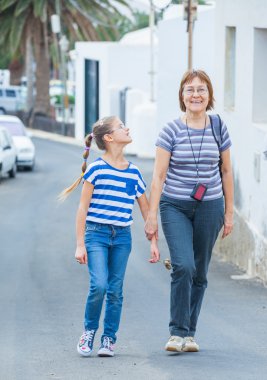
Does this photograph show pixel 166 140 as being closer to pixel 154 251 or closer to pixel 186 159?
pixel 186 159

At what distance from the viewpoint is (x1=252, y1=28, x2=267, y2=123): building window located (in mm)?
13750

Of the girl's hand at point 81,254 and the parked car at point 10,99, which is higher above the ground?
the girl's hand at point 81,254

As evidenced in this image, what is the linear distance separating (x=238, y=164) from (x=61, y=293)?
3832mm

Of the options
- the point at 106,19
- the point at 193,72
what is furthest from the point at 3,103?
the point at 193,72

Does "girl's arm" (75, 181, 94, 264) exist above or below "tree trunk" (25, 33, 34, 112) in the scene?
above

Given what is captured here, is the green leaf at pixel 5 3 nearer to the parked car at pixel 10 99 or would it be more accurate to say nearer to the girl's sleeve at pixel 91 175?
the parked car at pixel 10 99

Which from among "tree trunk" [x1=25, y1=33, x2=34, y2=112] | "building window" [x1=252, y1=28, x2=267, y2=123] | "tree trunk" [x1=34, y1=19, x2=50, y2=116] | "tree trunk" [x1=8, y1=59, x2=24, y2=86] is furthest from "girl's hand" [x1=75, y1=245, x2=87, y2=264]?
"tree trunk" [x1=8, y1=59, x2=24, y2=86]

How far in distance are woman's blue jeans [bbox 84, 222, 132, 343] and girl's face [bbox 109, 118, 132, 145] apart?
0.57 meters

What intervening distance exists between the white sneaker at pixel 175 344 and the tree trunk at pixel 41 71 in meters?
44.9

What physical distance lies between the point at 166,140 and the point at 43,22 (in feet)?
145

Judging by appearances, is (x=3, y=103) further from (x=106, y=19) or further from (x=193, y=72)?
(x=193, y=72)

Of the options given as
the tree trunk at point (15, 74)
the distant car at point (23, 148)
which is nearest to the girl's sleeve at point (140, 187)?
the distant car at point (23, 148)

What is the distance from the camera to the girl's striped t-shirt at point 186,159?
7.59m

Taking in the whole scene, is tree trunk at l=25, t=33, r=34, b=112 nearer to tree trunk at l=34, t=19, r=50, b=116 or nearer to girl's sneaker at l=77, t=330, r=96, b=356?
tree trunk at l=34, t=19, r=50, b=116
